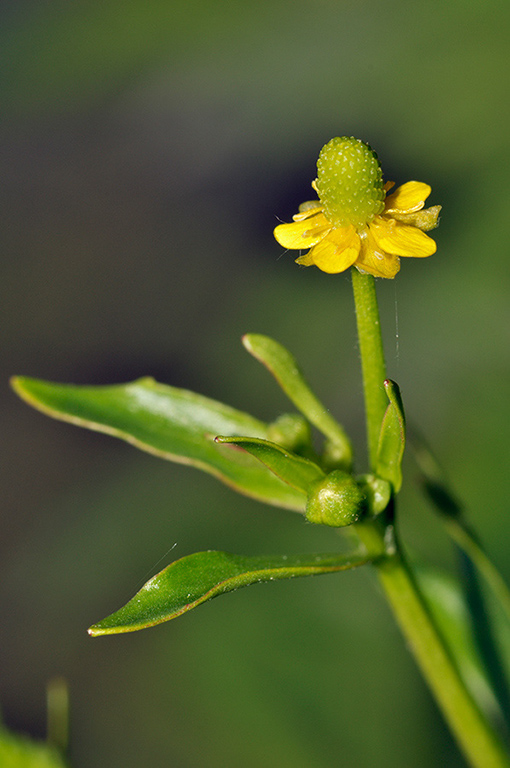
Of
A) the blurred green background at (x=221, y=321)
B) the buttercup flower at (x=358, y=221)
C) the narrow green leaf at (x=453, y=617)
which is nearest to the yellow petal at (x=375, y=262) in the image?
the buttercup flower at (x=358, y=221)

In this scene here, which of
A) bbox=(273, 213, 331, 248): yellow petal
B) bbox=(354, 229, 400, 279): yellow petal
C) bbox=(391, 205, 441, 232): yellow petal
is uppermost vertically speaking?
bbox=(391, 205, 441, 232): yellow petal

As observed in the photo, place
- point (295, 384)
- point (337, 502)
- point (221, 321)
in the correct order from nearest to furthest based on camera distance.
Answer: point (337, 502) → point (295, 384) → point (221, 321)

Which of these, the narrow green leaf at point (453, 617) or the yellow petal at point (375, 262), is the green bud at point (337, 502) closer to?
the yellow petal at point (375, 262)

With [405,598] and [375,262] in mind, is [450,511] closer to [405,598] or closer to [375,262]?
[405,598]

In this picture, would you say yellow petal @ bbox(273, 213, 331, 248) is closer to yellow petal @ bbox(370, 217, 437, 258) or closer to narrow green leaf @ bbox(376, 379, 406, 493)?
yellow petal @ bbox(370, 217, 437, 258)

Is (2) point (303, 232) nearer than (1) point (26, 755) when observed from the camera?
Yes

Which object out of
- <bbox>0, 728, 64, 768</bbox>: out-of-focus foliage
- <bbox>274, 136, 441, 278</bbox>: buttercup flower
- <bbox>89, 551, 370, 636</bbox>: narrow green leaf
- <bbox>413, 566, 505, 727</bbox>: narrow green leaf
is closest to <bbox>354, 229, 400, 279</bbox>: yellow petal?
<bbox>274, 136, 441, 278</bbox>: buttercup flower

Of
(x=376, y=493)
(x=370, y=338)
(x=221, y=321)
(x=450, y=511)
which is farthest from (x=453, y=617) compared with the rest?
(x=221, y=321)

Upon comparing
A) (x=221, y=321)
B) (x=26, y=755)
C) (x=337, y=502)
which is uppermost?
(x=221, y=321)
